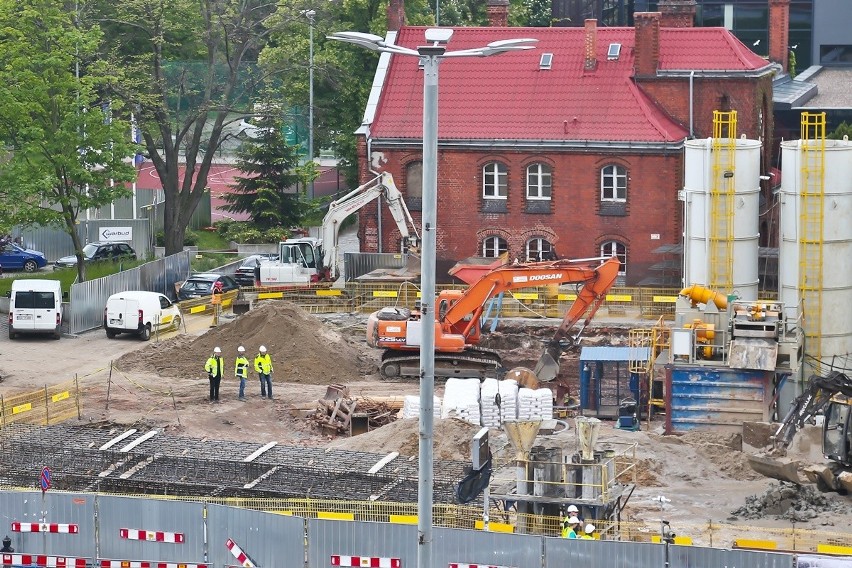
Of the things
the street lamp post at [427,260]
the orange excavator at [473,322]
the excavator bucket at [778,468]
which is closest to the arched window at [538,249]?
the orange excavator at [473,322]

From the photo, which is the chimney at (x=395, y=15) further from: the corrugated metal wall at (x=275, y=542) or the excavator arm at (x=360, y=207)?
the corrugated metal wall at (x=275, y=542)

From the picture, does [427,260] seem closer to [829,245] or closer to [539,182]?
[829,245]

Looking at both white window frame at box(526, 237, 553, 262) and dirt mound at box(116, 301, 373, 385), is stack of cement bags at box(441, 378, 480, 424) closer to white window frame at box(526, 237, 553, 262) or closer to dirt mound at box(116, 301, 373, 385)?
dirt mound at box(116, 301, 373, 385)

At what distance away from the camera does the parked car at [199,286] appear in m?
55.5

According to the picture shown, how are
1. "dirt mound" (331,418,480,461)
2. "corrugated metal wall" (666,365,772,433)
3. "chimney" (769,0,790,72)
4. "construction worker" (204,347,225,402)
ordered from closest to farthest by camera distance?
"dirt mound" (331,418,480,461) → "corrugated metal wall" (666,365,772,433) → "construction worker" (204,347,225,402) → "chimney" (769,0,790,72)

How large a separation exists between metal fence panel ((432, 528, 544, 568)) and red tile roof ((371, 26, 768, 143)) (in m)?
32.6

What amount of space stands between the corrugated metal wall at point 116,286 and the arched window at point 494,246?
10.6 metres

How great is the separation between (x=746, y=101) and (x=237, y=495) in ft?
106

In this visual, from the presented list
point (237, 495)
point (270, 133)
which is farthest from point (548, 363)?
point (270, 133)

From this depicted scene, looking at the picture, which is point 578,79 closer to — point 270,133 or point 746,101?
point 746,101

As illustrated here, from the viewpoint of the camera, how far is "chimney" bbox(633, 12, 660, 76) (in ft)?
187

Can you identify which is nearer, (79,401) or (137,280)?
(79,401)

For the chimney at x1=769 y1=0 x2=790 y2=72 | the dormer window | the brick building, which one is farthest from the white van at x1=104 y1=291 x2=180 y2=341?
the chimney at x1=769 y1=0 x2=790 y2=72

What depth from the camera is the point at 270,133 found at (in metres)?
67.1
